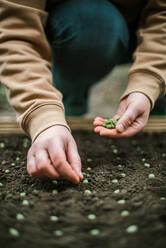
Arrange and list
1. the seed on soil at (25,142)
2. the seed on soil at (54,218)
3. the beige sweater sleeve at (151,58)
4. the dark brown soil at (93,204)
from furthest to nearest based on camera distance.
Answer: the seed on soil at (25,142) → the beige sweater sleeve at (151,58) → the seed on soil at (54,218) → the dark brown soil at (93,204)

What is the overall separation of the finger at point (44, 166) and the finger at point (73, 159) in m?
0.07

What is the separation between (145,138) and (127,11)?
0.84 meters

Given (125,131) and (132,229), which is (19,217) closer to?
(132,229)

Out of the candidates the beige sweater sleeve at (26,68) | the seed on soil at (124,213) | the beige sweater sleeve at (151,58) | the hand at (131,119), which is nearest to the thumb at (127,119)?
the hand at (131,119)

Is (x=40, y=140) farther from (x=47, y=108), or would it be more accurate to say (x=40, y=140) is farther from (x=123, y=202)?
(x=123, y=202)

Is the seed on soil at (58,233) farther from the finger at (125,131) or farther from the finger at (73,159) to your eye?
the finger at (125,131)

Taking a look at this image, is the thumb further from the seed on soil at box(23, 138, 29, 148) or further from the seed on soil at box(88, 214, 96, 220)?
the seed on soil at box(23, 138, 29, 148)

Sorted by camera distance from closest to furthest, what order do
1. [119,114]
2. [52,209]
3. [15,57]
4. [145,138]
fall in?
[52,209]
[15,57]
[119,114]
[145,138]

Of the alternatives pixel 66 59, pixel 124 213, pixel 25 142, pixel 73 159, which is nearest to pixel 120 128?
pixel 73 159

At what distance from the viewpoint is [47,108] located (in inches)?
38.4

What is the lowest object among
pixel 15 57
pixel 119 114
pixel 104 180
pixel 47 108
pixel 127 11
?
pixel 104 180

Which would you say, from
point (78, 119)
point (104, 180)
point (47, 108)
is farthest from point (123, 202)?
point (78, 119)

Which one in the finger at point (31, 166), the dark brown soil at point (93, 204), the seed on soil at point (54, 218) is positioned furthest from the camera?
the finger at point (31, 166)

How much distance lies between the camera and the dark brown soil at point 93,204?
2.02ft
